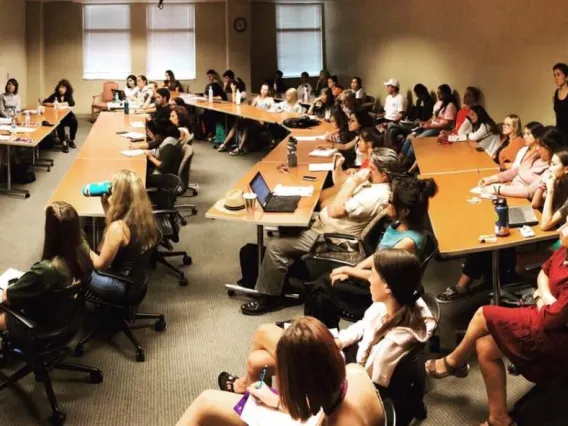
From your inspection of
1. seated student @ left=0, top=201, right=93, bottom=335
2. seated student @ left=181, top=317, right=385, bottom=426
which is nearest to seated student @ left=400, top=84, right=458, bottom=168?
seated student @ left=0, top=201, right=93, bottom=335

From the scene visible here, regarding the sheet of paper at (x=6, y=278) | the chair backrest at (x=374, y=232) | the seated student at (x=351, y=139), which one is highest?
the seated student at (x=351, y=139)

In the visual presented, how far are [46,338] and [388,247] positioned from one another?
1835mm

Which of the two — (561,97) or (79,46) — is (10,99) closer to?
(79,46)

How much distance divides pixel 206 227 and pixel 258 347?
350 centimetres

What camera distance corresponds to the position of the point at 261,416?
101 inches

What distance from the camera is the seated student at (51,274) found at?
3299mm

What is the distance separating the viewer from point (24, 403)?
11.7 feet

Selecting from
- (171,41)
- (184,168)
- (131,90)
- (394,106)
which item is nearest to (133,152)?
(184,168)

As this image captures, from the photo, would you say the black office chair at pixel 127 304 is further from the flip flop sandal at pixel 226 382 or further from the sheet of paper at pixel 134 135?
the sheet of paper at pixel 134 135

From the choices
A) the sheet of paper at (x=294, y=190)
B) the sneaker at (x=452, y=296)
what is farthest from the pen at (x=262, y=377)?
the sheet of paper at (x=294, y=190)

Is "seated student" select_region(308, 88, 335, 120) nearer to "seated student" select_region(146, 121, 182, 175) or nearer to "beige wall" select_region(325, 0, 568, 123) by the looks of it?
"beige wall" select_region(325, 0, 568, 123)

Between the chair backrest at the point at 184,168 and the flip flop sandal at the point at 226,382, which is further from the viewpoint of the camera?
the chair backrest at the point at 184,168

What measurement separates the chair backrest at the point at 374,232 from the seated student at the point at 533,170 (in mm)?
1156

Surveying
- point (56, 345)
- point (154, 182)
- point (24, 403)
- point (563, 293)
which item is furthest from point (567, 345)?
point (154, 182)
